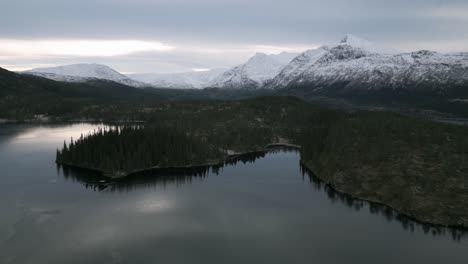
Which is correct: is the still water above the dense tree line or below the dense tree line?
below

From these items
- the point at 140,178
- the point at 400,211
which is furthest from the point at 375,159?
the point at 140,178

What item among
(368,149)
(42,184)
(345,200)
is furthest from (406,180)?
(42,184)

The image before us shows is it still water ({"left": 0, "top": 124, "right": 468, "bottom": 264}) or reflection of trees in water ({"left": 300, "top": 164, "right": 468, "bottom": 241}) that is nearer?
still water ({"left": 0, "top": 124, "right": 468, "bottom": 264})

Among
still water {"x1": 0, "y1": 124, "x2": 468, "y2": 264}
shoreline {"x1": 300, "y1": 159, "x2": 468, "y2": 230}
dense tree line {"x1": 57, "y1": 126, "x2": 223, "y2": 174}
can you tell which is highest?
dense tree line {"x1": 57, "y1": 126, "x2": 223, "y2": 174}

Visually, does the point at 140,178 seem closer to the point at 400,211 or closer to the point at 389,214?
the point at 389,214

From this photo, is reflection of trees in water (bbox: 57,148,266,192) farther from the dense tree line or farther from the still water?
the dense tree line

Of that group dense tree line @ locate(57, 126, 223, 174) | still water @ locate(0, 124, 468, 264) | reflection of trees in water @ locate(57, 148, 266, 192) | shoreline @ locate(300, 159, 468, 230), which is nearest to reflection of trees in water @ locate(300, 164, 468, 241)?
still water @ locate(0, 124, 468, 264)

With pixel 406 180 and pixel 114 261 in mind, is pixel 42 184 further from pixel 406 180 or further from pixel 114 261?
pixel 406 180
